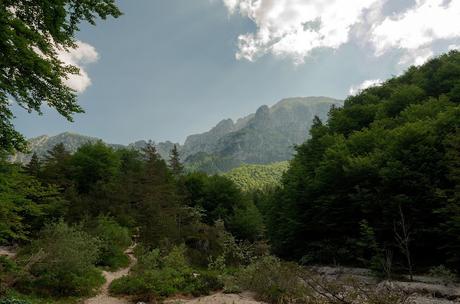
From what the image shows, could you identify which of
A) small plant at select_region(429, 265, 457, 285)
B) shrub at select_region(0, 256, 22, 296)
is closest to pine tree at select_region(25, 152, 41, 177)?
shrub at select_region(0, 256, 22, 296)

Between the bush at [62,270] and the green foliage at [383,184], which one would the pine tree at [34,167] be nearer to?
the bush at [62,270]

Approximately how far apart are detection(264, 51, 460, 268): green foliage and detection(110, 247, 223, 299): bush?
1312 centimetres

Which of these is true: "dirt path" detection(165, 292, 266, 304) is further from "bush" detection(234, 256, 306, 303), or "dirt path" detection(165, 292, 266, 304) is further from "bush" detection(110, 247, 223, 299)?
"bush" detection(110, 247, 223, 299)

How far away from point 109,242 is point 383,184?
22.5m

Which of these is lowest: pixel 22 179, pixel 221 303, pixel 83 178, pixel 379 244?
pixel 221 303

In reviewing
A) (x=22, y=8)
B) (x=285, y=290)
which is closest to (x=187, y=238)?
(x=285, y=290)

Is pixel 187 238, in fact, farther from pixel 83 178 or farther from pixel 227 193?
pixel 227 193

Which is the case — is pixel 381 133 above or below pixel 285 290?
above

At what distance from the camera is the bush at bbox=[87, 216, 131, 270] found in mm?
27594

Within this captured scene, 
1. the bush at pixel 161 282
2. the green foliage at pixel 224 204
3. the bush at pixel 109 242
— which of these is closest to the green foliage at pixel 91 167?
→ the green foliage at pixel 224 204

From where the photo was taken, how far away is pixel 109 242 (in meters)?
29.2

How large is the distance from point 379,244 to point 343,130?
22684 mm

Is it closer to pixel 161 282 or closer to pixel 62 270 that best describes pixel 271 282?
pixel 161 282

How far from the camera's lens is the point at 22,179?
13898 mm
